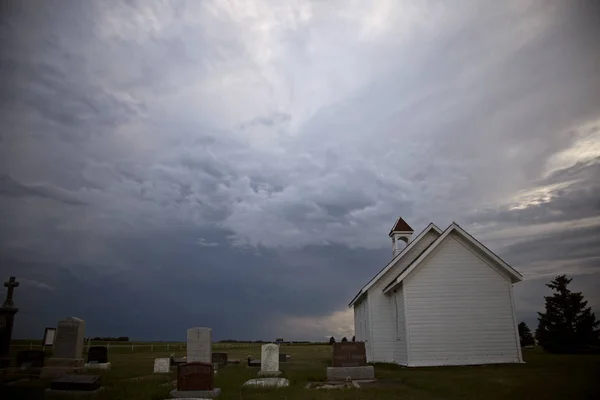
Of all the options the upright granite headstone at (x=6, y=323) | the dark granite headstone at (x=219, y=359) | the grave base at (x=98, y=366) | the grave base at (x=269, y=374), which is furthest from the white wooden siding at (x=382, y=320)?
the upright granite headstone at (x=6, y=323)

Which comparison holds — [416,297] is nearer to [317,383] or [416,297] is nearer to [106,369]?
[317,383]

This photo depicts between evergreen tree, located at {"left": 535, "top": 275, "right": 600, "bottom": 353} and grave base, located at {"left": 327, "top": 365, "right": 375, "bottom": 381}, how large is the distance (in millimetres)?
20838

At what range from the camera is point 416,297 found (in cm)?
2206

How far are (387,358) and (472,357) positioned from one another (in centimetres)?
565

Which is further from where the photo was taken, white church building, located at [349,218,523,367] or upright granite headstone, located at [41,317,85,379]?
white church building, located at [349,218,523,367]

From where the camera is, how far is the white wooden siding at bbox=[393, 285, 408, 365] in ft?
73.9

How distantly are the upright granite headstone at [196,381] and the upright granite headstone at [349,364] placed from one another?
18.2 ft

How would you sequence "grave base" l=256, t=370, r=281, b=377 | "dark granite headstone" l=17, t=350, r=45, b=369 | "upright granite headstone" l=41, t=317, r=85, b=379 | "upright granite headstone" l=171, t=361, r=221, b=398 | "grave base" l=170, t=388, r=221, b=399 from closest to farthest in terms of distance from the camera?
"grave base" l=170, t=388, r=221, b=399 → "upright granite headstone" l=171, t=361, r=221, b=398 → "upright granite headstone" l=41, t=317, r=85, b=379 → "grave base" l=256, t=370, r=281, b=377 → "dark granite headstone" l=17, t=350, r=45, b=369

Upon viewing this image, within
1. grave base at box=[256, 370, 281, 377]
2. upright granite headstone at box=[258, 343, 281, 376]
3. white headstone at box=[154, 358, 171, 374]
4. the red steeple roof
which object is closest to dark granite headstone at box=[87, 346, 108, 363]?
white headstone at box=[154, 358, 171, 374]

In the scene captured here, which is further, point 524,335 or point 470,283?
point 524,335

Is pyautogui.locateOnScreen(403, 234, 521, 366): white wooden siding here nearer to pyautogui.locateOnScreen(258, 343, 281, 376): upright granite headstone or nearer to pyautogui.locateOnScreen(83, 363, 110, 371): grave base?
pyautogui.locateOnScreen(258, 343, 281, 376): upright granite headstone

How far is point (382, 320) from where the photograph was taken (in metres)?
26.2

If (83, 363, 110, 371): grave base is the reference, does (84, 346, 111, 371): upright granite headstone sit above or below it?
above

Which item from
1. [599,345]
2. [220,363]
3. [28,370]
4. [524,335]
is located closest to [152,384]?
[28,370]
